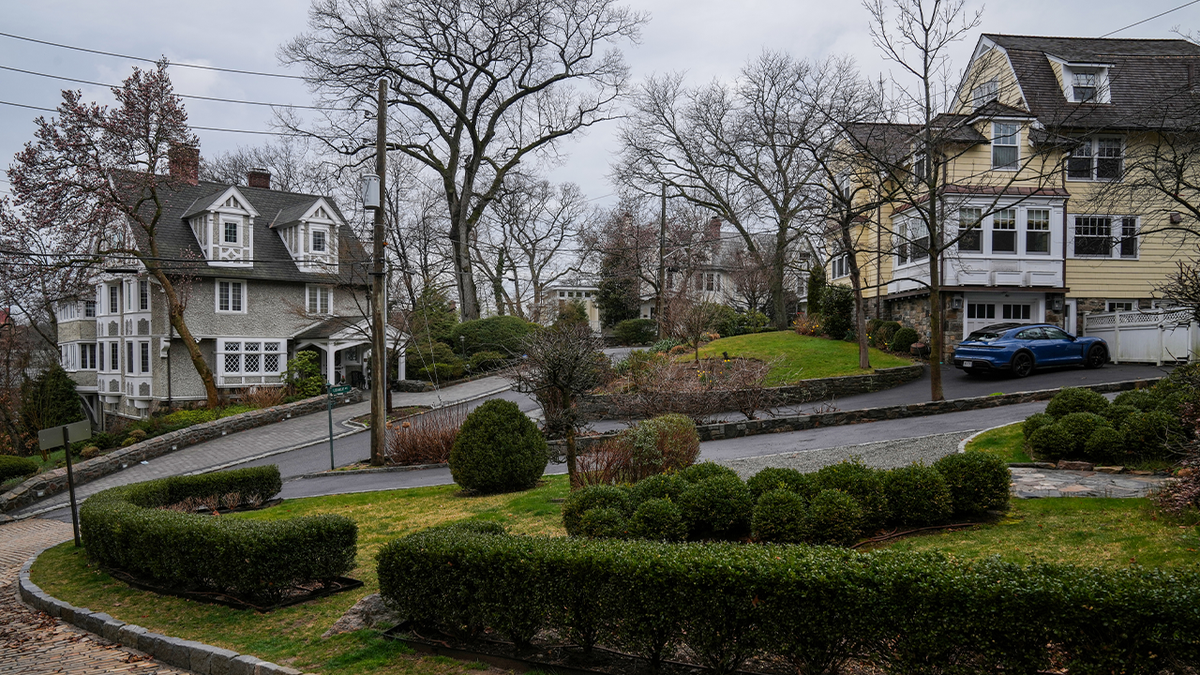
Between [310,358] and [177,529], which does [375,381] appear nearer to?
[177,529]

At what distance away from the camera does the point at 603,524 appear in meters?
7.13

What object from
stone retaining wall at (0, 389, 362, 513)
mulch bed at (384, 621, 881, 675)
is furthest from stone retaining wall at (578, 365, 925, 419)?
mulch bed at (384, 621, 881, 675)

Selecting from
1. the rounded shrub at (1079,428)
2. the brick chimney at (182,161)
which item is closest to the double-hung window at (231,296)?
the brick chimney at (182,161)

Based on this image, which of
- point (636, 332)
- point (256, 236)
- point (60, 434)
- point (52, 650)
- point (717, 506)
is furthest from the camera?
point (636, 332)

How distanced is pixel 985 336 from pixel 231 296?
30259 mm

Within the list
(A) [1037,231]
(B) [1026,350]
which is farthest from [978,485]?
(A) [1037,231]

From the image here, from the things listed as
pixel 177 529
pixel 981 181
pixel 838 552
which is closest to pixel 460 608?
pixel 838 552

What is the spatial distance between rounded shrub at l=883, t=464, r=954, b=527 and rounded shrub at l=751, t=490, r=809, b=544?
1185 millimetres

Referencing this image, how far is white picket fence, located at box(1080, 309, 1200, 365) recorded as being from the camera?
20594 millimetres

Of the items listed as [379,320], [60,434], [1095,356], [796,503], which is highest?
[379,320]

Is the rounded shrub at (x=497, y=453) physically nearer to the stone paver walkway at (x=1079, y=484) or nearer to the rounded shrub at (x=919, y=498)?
the rounded shrub at (x=919, y=498)

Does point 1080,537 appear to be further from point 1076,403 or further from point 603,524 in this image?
point 1076,403

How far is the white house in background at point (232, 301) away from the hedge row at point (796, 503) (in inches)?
943

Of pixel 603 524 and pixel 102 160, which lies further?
pixel 102 160
